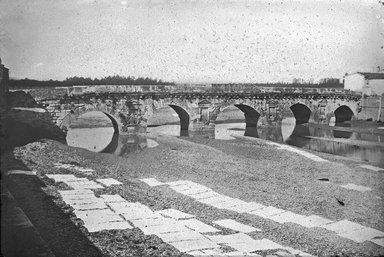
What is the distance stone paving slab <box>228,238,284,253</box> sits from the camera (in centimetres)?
898

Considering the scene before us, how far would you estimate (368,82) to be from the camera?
161 feet

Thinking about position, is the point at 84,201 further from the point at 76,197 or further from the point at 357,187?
the point at 357,187

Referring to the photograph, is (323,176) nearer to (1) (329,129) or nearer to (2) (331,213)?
(2) (331,213)

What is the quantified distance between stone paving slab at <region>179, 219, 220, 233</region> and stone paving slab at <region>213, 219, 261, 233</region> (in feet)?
1.63

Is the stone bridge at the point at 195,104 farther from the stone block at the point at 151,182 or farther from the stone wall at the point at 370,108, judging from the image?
the stone block at the point at 151,182

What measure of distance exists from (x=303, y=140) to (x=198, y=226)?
2405 cm

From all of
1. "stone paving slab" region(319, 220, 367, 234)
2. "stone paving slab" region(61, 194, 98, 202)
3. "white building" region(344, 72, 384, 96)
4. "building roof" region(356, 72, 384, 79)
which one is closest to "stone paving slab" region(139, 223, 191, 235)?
"stone paving slab" region(61, 194, 98, 202)

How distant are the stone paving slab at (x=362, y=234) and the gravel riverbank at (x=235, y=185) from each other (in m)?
0.24

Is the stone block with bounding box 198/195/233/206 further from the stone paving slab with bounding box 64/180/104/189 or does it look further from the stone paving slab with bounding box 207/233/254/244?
the stone paving slab with bounding box 64/180/104/189

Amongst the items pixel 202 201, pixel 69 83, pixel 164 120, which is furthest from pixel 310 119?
pixel 69 83

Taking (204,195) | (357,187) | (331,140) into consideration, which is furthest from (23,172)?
(331,140)

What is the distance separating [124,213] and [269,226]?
14.4 ft

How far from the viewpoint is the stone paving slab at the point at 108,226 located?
9.73 m

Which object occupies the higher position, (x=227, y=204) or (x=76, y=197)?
(x=76, y=197)
